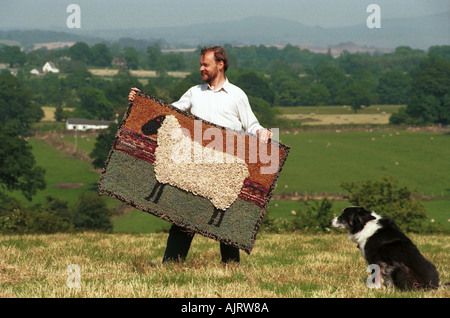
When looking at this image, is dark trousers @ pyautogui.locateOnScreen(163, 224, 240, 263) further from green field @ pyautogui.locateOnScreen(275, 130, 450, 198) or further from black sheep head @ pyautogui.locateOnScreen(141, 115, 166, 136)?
green field @ pyautogui.locateOnScreen(275, 130, 450, 198)

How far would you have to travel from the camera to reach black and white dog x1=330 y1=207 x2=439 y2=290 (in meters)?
6.93

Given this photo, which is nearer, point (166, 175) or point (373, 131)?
point (166, 175)

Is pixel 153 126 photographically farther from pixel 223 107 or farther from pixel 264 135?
pixel 264 135

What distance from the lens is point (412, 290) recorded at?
6867mm

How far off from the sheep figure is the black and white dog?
1758 millimetres

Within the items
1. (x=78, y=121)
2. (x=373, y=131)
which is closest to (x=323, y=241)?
(x=373, y=131)

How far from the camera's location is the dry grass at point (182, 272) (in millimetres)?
6426

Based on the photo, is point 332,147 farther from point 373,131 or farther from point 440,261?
point 440,261

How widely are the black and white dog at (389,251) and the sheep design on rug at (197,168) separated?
134 centimetres
